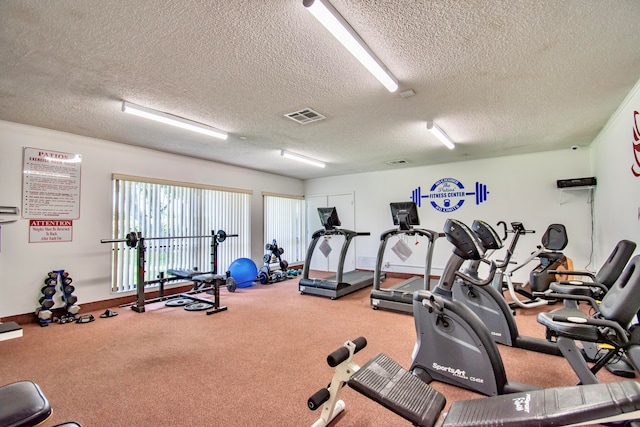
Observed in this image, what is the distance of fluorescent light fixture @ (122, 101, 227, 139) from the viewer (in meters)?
3.38

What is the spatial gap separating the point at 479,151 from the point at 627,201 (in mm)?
2490

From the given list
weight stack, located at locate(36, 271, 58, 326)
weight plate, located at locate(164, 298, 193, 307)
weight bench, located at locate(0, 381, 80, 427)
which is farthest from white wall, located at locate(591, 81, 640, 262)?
weight stack, located at locate(36, 271, 58, 326)

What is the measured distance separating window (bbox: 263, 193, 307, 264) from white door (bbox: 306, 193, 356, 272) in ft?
0.85

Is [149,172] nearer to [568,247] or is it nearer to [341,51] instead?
[341,51]

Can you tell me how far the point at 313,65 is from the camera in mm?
2611

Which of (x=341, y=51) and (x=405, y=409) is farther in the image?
(x=341, y=51)

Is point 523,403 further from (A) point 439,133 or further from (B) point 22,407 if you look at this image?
(A) point 439,133

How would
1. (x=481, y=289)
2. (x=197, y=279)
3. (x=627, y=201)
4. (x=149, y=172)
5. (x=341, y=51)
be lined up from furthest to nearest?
(x=149, y=172)
(x=197, y=279)
(x=627, y=201)
(x=481, y=289)
(x=341, y=51)

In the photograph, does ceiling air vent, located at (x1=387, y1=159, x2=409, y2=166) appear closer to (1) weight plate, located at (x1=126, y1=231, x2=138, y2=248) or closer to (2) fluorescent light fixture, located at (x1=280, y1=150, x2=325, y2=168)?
(2) fluorescent light fixture, located at (x1=280, y1=150, x2=325, y2=168)

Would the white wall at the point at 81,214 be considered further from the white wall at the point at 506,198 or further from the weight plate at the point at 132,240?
the white wall at the point at 506,198

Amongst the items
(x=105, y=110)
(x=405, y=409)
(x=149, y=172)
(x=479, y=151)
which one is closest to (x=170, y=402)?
(x=405, y=409)

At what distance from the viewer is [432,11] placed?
1.94 metres

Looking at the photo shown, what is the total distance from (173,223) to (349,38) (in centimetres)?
478

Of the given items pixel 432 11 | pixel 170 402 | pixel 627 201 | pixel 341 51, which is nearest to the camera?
pixel 432 11
